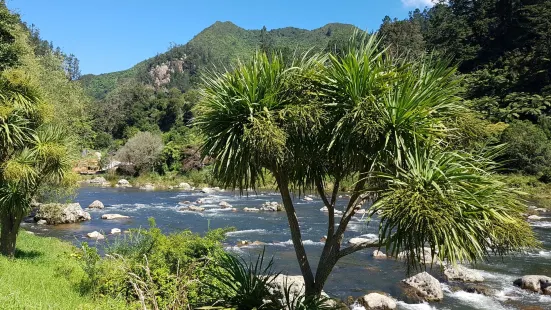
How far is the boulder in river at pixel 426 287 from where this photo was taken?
1417 cm

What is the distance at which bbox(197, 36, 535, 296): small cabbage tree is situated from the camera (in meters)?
4.61

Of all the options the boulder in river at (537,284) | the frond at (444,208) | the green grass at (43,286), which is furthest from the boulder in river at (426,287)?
the green grass at (43,286)

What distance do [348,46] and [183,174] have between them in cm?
5025

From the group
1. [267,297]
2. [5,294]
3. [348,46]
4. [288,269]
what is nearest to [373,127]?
[348,46]

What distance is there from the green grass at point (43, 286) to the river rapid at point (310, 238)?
2836 mm

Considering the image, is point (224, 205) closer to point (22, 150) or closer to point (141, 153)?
point (22, 150)

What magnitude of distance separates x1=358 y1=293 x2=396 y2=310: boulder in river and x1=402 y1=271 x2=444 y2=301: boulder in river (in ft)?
4.11

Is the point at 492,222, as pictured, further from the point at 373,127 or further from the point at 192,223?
the point at 192,223

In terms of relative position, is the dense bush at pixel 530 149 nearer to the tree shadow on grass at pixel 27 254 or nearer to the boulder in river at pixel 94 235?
the boulder in river at pixel 94 235

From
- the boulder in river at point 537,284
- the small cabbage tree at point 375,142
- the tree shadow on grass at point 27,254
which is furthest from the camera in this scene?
the boulder in river at point 537,284

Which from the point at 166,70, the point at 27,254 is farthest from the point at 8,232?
the point at 166,70

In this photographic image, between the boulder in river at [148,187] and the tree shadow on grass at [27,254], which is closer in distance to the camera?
the tree shadow on grass at [27,254]

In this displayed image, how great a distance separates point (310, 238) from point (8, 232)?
14.1 m

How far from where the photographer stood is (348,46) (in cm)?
555
